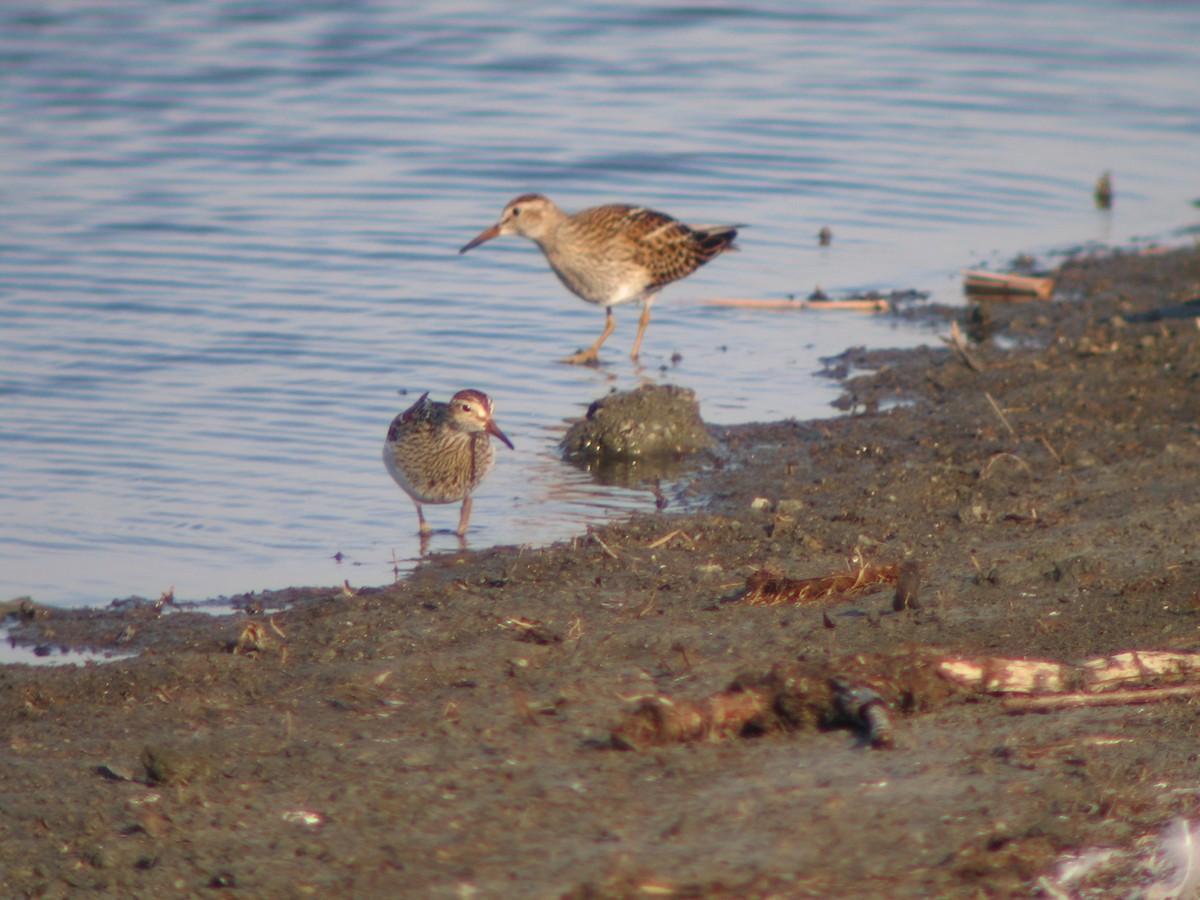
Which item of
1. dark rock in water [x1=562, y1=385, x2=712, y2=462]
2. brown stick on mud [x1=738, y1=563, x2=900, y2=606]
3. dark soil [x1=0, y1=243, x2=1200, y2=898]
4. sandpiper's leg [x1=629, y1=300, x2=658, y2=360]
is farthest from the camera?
sandpiper's leg [x1=629, y1=300, x2=658, y2=360]

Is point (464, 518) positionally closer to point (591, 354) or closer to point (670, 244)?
point (591, 354)

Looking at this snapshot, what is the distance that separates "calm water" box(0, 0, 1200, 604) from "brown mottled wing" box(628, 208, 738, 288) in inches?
17.4

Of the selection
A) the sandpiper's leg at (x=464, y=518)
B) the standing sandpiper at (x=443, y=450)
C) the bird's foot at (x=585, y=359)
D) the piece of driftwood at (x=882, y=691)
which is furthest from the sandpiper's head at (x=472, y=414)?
the piece of driftwood at (x=882, y=691)

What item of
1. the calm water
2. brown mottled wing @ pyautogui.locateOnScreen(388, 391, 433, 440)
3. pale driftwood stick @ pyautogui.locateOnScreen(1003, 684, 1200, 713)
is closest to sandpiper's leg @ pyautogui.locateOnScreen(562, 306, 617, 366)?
the calm water

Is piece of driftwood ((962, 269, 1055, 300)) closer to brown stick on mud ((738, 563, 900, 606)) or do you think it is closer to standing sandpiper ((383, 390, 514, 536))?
standing sandpiper ((383, 390, 514, 536))

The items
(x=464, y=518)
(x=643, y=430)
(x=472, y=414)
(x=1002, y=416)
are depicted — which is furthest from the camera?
(x=643, y=430)

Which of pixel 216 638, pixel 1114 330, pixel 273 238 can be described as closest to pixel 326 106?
pixel 273 238

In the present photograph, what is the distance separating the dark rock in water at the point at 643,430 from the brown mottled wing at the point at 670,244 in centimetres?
306

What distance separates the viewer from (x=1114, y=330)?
9859 millimetres

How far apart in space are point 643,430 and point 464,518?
4.25ft

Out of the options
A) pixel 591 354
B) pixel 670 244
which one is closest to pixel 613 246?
pixel 670 244

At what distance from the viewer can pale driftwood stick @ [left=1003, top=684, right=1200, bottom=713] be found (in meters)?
4.14

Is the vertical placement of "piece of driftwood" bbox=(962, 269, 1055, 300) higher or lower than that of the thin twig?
higher

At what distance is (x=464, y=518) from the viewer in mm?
7441
